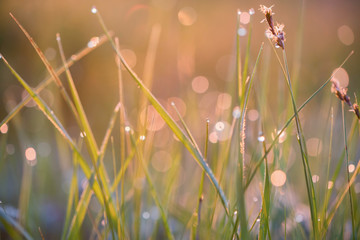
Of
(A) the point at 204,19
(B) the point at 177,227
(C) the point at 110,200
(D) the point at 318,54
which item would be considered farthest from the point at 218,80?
(C) the point at 110,200

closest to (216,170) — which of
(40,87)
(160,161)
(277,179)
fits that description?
(277,179)

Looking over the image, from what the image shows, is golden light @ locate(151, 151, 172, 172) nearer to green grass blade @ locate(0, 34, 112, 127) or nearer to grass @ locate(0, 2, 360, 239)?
grass @ locate(0, 2, 360, 239)

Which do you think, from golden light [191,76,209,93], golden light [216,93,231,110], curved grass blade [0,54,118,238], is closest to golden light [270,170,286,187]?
golden light [216,93,231,110]

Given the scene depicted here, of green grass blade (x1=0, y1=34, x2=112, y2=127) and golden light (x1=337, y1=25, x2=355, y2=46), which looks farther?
golden light (x1=337, y1=25, x2=355, y2=46)

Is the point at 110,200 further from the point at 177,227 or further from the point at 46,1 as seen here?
the point at 46,1

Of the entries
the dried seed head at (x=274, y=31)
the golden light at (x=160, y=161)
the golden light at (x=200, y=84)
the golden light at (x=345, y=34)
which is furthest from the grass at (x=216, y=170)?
the golden light at (x=345, y=34)

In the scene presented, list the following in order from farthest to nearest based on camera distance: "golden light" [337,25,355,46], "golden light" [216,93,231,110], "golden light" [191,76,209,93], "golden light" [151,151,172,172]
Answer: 1. "golden light" [337,25,355,46]
2. "golden light" [191,76,209,93]
3. "golden light" [151,151,172,172]
4. "golden light" [216,93,231,110]

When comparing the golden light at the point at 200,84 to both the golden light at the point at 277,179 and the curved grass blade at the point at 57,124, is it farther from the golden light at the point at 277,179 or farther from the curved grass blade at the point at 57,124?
the curved grass blade at the point at 57,124

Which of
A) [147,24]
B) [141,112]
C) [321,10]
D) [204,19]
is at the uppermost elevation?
Result: [321,10]

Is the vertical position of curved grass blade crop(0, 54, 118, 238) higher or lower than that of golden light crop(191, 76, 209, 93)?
lower

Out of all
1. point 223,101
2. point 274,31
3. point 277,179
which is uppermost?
point 223,101

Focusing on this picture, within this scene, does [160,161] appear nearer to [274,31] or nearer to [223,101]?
[223,101]
